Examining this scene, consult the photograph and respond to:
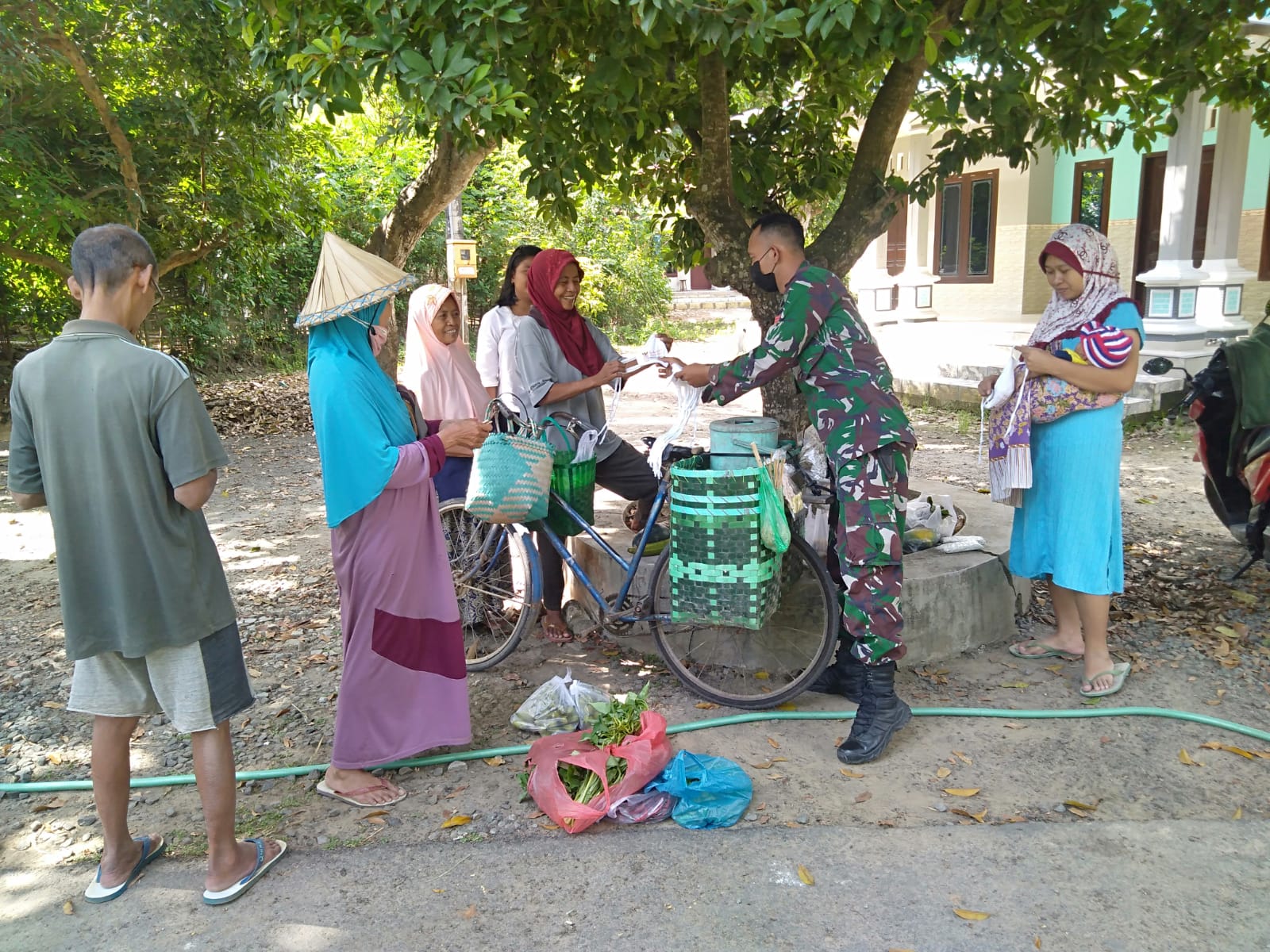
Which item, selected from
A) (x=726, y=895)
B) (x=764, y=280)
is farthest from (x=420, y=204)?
(x=726, y=895)

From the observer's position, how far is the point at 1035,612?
4.90m

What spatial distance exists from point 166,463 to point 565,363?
220 centimetres

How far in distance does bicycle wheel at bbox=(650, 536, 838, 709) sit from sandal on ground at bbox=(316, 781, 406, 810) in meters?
1.24

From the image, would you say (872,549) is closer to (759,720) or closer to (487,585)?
(759,720)

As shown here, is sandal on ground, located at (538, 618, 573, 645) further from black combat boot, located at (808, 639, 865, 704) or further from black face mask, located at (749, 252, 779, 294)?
black face mask, located at (749, 252, 779, 294)

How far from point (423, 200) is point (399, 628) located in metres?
6.33

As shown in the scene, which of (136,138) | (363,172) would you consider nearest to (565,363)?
(136,138)

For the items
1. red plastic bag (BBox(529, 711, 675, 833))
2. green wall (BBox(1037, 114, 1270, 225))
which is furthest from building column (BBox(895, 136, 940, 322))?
red plastic bag (BBox(529, 711, 675, 833))

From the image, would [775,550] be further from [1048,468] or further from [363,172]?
[363,172]

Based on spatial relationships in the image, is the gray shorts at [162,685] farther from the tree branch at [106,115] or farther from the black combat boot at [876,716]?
the tree branch at [106,115]

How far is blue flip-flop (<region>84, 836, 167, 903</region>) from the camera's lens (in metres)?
2.86

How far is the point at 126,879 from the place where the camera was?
2914 mm

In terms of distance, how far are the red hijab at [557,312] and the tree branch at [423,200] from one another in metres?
4.20

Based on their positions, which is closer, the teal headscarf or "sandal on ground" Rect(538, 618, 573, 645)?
the teal headscarf
